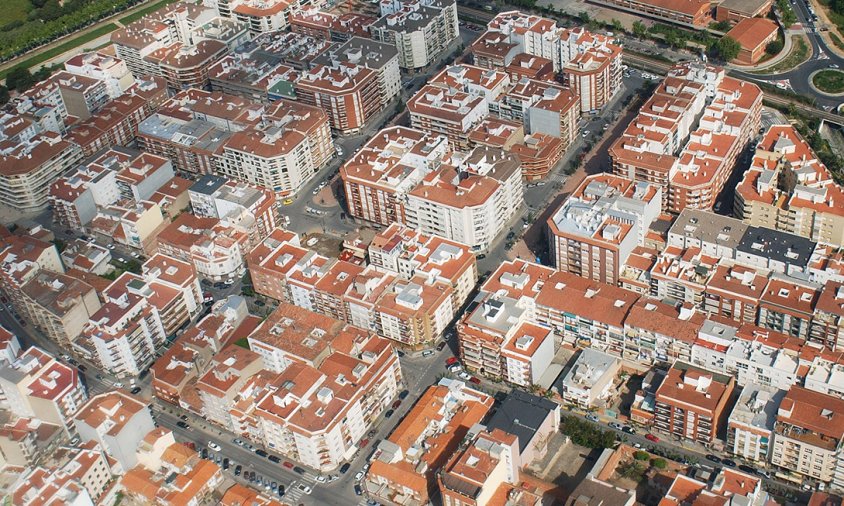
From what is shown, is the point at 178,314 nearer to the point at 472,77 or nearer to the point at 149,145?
the point at 149,145

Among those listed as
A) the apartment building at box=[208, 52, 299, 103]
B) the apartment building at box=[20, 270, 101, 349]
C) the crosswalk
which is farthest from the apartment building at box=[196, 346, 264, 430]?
the apartment building at box=[208, 52, 299, 103]

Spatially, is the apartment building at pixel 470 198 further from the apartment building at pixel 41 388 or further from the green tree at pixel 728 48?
the green tree at pixel 728 48

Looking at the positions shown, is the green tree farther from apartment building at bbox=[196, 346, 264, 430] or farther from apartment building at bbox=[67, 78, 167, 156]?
apartment building at bbox=[196, 346, 264, 430]

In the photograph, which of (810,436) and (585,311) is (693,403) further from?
(585,311)

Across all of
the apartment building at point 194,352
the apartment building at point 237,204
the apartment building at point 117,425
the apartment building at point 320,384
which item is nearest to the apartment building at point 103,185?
the apartment building at point 237,204

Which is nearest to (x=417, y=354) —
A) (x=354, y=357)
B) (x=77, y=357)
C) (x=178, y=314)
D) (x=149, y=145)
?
(x=354, y=357)

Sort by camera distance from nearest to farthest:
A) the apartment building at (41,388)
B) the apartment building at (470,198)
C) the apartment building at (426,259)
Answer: the apartment building at (41,388) < the apartment building at (426,259) < the apartment building at (470,198)
